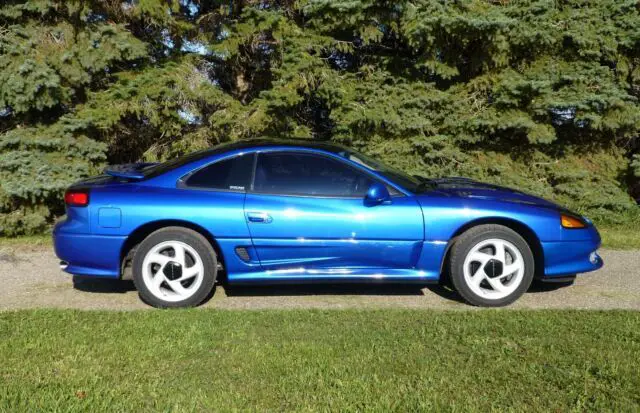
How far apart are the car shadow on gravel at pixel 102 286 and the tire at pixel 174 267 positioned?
0.70 meters

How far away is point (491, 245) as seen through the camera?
4699mm

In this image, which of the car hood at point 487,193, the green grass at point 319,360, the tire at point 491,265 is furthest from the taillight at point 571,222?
the green grass at point 319,360

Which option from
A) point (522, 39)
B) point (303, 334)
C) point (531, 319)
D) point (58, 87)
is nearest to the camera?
point (303, 334)

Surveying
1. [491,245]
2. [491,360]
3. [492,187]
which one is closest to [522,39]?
[492,187]

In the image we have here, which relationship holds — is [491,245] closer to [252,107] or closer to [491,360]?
[491,360]

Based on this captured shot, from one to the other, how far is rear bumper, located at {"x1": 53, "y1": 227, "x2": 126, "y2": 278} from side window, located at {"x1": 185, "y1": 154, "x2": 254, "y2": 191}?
77 cm

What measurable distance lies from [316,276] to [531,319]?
1.67m

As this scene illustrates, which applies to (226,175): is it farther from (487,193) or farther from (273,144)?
(487,193)

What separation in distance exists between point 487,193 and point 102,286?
3.63 meters

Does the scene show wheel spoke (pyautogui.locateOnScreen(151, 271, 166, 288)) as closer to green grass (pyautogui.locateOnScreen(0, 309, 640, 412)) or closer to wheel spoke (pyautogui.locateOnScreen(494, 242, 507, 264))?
green grass (pyautogui.locateOnScreen(0, 309, 640, 412))

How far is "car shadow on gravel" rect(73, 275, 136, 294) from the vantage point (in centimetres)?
522

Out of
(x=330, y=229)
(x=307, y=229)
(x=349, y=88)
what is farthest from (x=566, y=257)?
(x=349, y=88)

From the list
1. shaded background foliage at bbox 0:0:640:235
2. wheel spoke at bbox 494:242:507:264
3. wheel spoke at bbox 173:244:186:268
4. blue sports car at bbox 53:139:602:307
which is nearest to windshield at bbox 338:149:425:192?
blue sports car at bbox 53:139:602:307

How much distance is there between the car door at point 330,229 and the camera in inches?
181
